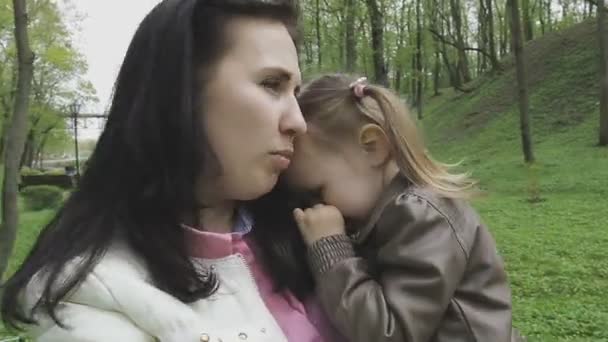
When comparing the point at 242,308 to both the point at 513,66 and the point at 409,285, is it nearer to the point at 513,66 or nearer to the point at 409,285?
the point at 409,285

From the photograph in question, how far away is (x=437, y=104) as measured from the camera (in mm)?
29641

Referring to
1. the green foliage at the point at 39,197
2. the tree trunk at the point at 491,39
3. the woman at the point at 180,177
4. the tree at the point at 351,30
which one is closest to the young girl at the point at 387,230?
the woman at the point at 180,177

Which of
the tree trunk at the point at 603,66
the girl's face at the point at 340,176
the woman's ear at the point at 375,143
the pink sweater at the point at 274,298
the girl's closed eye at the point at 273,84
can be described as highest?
the tree trunk at the point at 603,66

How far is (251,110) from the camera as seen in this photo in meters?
1.21

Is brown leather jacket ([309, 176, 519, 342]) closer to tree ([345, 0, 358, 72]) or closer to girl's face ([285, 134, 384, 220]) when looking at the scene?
girl's face ([285, 134, 384, 220])

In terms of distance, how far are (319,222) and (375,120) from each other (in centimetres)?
26

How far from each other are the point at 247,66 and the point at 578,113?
18474mm

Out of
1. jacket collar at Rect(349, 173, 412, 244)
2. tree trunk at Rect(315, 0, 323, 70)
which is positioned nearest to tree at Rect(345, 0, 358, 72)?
tree trunk at Rect(315, 0, 323, 70)

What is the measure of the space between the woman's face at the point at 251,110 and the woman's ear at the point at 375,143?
0.33 metres

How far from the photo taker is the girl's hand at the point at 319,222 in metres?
1.53

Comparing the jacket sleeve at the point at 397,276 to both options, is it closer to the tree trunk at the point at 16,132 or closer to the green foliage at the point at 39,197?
the tree trunk at the point at 16,132

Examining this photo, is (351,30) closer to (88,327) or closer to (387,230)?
(387,230)

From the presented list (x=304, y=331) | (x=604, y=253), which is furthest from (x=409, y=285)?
(x=604, y=253)

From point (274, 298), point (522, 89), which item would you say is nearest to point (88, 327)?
point (274, 298)
